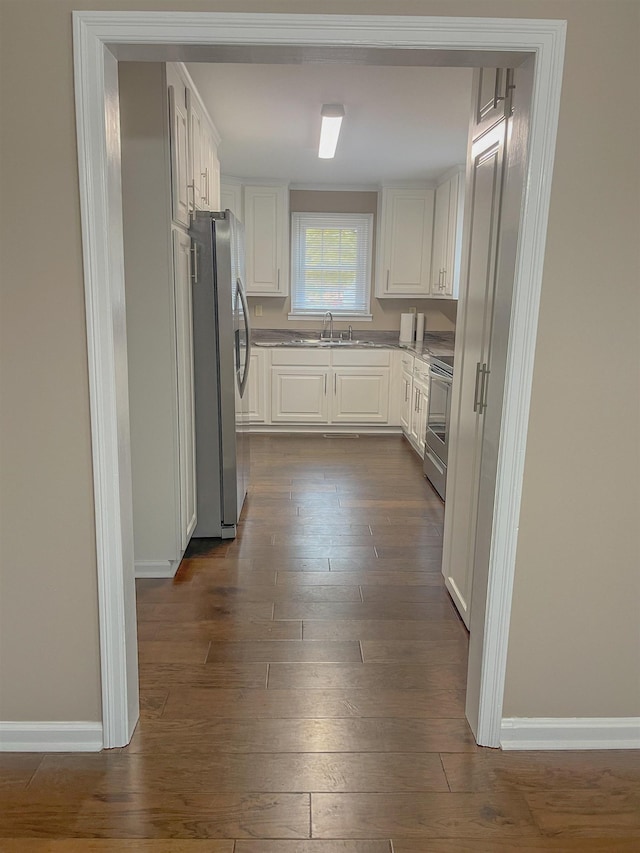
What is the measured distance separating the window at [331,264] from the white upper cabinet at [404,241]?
1.22 feet

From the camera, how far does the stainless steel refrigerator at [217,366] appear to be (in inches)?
129

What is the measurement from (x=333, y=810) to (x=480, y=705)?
0.55 metres

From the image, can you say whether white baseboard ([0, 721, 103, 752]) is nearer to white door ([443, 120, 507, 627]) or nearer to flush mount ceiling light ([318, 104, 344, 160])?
white door ([443, 120, 507, 627])

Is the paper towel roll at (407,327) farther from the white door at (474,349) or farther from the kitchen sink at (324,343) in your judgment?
the white door at (474,349)

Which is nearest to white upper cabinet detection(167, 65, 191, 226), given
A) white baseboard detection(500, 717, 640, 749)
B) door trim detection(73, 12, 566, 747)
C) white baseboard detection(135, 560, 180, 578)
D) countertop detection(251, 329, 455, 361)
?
door trim detection(73, 12, 566, 747)

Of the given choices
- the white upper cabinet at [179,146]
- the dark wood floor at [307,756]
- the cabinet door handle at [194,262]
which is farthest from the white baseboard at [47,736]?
the cabinet door handle at [194,262]

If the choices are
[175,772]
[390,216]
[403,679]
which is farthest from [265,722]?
[390,216]

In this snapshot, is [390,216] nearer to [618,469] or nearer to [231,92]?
[231,92]

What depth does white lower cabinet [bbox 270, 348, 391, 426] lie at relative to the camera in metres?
5.96

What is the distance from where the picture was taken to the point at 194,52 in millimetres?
1624

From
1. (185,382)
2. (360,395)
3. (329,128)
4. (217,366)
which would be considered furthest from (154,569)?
(360,395)

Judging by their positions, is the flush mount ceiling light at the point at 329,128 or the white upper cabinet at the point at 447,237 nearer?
the flush mount ceiling light at the point at 329,128

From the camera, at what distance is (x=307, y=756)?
191 cm

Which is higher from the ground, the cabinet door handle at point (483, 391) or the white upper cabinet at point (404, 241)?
the white upper cabinet at point (404, 241)
